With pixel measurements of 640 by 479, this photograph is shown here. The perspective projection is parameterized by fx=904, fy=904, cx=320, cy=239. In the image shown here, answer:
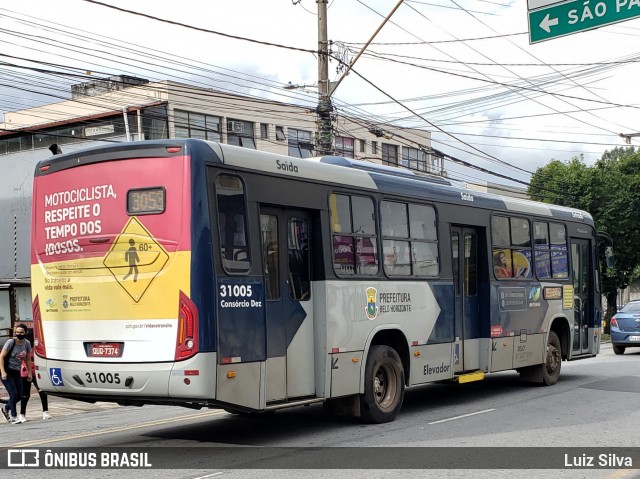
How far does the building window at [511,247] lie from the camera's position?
1504 centimetres

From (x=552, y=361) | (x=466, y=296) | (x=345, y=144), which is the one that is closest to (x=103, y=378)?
(x=466, y=296)

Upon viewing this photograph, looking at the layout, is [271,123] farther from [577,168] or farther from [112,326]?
[112,326]

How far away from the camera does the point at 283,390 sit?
10.2 meters

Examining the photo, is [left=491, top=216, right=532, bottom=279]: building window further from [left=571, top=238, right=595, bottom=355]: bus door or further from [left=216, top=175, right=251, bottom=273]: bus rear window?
[left=216, top=175, right=251, bottom=273]: bus rear window

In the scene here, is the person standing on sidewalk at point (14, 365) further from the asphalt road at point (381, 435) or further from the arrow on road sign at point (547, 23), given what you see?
the arrow on road sign at point (547, 23)

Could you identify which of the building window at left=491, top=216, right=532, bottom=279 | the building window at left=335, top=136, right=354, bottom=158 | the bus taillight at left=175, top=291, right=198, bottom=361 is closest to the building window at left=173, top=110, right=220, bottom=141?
the building window at left=335, top=136, right=354, bottom=158

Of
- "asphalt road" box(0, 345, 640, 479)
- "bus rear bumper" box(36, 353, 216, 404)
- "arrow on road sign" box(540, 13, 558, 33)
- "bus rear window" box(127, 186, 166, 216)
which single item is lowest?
"asphalt road" box(0, 345, 640, 479)

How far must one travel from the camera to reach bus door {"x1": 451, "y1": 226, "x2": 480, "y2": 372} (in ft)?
45.5

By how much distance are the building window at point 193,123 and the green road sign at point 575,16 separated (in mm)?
31350

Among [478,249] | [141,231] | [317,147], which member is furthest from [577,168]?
[141,231]

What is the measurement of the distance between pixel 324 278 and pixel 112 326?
8.85 ft

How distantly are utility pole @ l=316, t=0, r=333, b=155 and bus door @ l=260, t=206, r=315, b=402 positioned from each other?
1044 centimetres

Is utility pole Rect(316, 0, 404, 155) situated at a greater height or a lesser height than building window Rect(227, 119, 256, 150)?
lesser

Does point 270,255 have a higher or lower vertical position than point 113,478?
higher
